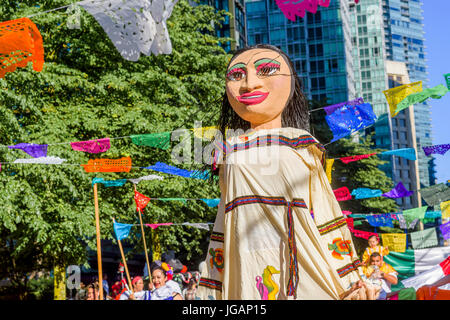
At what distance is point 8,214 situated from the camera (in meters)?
9.94

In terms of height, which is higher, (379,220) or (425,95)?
(425,95)

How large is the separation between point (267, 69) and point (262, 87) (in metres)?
0.16

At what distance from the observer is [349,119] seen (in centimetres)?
934

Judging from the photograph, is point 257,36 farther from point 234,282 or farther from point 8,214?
point 234,282

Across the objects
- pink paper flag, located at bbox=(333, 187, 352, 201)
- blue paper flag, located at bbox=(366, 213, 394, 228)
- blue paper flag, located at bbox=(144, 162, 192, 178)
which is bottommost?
blue paper flag, located at bbox=(366, 213, 394, 228)

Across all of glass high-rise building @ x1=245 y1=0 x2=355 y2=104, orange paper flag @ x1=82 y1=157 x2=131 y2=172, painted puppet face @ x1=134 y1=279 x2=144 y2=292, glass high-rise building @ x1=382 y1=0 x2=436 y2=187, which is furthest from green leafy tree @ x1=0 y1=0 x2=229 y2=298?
glass high-rise building @ x1=382 y1=0 x2=436 y2=187

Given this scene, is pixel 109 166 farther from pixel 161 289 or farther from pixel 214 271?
pixel 214 271

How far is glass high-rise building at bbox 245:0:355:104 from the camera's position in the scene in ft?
177

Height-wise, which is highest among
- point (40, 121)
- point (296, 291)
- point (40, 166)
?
point (40, 121)

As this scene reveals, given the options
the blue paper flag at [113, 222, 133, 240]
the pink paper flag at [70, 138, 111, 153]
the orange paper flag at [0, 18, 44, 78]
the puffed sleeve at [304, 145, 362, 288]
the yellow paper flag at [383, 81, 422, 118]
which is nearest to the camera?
the puffed sleeve at [304, 145, 362, 288]

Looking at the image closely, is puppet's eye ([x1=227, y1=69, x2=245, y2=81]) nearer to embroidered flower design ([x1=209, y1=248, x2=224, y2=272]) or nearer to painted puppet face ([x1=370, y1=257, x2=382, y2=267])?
embroidered flower design ([x1=209, y1=248, x2=224, y2=272])

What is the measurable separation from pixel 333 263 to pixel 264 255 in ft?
1.59

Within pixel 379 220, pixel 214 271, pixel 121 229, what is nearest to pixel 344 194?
pixel 379 220
